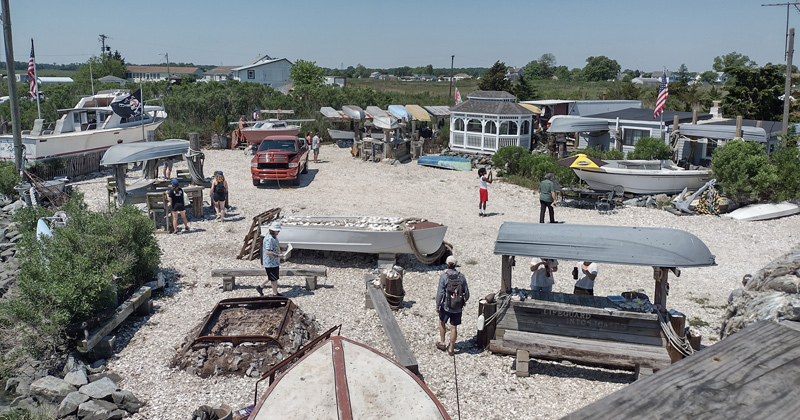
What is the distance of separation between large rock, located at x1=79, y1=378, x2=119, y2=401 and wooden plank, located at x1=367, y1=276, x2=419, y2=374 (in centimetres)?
408

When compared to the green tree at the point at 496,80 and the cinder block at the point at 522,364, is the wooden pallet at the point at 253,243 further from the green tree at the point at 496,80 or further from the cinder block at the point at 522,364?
the green tree at the point at 496,80

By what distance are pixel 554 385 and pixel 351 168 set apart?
65.6 ft

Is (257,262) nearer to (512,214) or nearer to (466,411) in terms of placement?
(466,411)

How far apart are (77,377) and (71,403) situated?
0.81m

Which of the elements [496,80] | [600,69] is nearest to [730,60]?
[600,69]

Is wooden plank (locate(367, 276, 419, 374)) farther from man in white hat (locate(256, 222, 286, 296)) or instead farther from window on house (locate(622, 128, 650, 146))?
window on house (locate(622, 128, 650, 146))

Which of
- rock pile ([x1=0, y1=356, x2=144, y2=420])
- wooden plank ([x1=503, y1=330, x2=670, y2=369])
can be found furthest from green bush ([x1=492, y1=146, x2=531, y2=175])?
rock pile ([x1=0, y1=356, x2=144, y2=420])

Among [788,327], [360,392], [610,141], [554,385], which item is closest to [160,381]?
[360,392]

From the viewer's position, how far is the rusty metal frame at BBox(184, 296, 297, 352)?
9.54 m

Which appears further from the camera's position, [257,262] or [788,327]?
[257,262]

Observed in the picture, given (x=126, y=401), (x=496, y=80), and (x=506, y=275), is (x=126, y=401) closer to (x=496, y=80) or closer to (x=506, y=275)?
(x=506, y=275)

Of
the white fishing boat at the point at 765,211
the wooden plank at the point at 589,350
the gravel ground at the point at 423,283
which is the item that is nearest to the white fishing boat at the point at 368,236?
the gravel ground at the point at 423,283

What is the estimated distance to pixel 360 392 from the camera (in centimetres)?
498

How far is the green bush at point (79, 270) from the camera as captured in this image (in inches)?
368
